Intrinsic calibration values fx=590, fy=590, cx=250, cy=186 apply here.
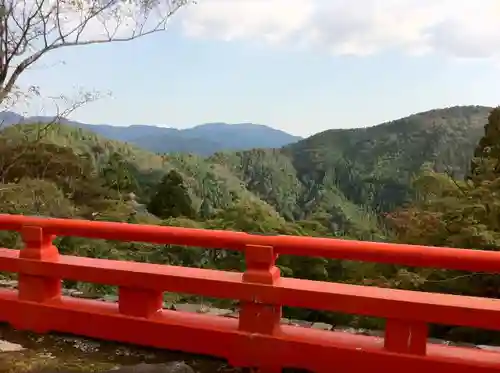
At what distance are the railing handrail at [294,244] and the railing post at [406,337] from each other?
33 cm

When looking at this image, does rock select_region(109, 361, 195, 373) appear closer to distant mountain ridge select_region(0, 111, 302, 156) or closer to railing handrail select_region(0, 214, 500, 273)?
railing handrail select_region(0, 214, 500, 273)

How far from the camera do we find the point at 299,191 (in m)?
54.2

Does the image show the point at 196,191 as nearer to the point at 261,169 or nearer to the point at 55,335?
the point at 261,169

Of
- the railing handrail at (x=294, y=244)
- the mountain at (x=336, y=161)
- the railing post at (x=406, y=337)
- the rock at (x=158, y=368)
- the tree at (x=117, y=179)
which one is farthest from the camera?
the mountain at (x=336, y=161)

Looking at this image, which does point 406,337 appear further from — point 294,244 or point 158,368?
point 158,368

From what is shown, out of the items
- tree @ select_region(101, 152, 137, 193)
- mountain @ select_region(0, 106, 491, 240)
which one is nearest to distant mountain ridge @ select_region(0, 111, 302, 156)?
mountain @ select_region(0, 106, 491, 240)

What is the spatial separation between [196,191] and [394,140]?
34.3 metres

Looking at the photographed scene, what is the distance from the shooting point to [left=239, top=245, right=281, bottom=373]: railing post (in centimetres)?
328

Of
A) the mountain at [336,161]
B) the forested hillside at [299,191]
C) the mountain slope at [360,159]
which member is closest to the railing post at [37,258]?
the forested hillside at [299,191]

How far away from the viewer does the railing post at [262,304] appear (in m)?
3.28

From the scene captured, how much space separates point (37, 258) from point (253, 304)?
1.49 m

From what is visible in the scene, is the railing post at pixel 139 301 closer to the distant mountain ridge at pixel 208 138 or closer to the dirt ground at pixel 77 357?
the dirt ground at pixel 77 357

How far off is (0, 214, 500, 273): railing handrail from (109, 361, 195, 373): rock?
679 mm

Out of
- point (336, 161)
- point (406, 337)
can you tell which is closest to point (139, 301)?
point (406, 337)
